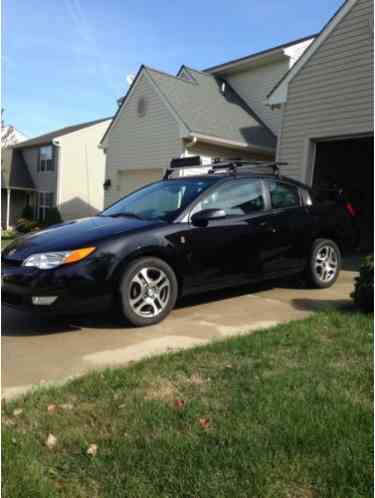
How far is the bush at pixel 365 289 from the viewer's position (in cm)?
482

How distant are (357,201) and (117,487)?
42.0 feet

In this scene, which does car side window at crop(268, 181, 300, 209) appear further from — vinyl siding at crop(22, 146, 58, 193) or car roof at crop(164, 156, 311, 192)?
vinyl siding at crop(22, 146, 58, 193)

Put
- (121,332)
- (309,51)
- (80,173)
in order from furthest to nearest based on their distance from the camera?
(80,173) < (309,51) < (121,332)

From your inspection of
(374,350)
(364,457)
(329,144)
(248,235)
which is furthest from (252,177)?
(329,144)

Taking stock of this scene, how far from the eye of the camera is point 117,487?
6.83 feet

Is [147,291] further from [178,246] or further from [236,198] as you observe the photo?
[236,198]

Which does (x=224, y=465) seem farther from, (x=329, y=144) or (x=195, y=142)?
(x=195, y=142)

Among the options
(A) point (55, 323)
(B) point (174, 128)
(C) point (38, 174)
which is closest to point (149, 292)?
(A) point (55, 323)

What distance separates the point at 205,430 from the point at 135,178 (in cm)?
1482

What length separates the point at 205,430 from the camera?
2.53m

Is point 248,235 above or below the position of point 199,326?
above

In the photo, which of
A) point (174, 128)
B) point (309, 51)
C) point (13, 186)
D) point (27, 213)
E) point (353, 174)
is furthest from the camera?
point (13, 186)

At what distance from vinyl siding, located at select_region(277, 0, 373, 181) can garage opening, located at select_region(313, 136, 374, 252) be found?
0.86 meters

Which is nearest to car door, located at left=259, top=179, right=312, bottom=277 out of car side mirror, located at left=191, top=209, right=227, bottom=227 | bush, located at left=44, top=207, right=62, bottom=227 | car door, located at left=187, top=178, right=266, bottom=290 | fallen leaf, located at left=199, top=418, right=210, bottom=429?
car door, located at left=187, top=178, right=266, bottom=290
